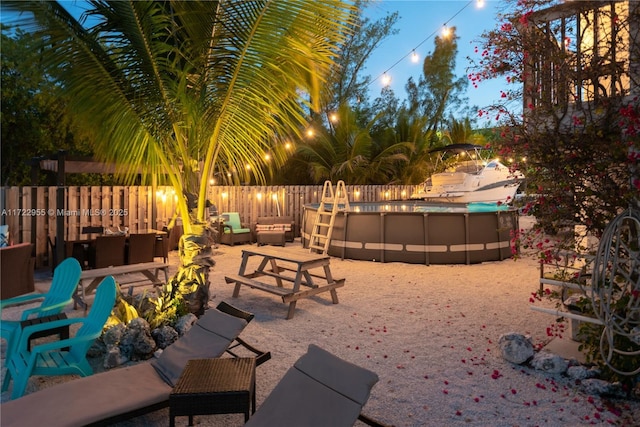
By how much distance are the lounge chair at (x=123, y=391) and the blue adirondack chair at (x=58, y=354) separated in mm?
627

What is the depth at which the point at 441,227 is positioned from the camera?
10.3 m

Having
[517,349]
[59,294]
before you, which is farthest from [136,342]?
[517,349]

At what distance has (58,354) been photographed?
4.25 m

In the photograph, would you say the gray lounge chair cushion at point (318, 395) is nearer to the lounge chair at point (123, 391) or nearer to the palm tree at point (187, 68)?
the lounge chair at point (123, 391)

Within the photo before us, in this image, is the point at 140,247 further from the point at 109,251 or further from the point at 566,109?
the point at 566,109

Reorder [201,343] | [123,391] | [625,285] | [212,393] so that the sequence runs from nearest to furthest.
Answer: [212,393], [123,391], [625,285], [201,343]

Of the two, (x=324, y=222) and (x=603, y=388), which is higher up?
(x=324, y=222)

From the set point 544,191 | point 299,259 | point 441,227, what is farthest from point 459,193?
point 544,191

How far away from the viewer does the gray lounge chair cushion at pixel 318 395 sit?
2.62 m

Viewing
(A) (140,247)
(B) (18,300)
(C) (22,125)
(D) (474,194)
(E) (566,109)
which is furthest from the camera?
(D) (474,194)

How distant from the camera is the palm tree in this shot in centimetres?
462

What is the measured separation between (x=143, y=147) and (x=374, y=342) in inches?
155

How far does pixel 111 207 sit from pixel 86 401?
9522 mm

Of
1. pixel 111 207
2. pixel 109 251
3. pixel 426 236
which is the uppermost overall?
pixel 111 207
